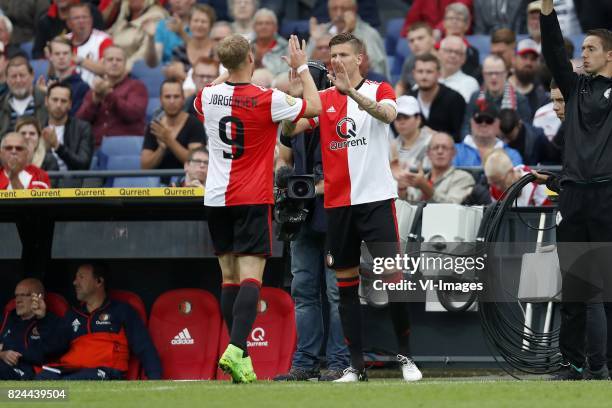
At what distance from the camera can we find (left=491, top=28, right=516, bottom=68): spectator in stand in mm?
14047

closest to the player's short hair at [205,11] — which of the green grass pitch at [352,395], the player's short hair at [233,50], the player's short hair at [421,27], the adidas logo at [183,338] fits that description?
the player's short hair at [421,27]

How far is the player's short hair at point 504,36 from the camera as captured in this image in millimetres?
14081

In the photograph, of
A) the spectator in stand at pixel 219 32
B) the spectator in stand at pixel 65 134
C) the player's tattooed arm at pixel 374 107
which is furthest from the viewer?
the spectator in stand at pixel 219 32

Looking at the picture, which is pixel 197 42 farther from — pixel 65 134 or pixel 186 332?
pixel 186 332

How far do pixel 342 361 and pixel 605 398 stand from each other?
2.67 m

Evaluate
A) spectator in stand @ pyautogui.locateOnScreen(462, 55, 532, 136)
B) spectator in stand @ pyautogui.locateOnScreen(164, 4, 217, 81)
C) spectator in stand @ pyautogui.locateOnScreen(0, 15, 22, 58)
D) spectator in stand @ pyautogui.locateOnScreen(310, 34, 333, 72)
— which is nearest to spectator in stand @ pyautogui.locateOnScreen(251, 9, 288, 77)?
spectator in stand @ pyautogui.locateOnScreen(164, 4, 217, 81)

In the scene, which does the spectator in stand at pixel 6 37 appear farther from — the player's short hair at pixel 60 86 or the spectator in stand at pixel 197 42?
the player's short hair at pixel 60 86

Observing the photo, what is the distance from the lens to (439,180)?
10773mm

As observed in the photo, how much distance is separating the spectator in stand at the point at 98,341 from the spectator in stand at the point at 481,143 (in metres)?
3.38

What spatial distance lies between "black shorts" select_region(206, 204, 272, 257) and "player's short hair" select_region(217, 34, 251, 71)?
0.90 metres

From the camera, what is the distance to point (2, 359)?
33.0ft

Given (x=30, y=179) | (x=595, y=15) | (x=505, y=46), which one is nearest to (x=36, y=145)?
(x=30, y=179)

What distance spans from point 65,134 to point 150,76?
2.64 meters

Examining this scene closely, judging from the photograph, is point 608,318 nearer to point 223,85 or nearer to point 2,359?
point 223,85
